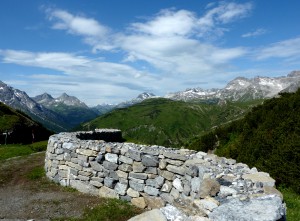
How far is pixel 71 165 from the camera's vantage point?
21.0m

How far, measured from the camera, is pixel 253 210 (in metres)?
8.12

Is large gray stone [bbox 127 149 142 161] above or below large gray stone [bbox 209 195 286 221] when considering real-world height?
above

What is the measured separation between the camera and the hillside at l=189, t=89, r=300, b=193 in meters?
31.2

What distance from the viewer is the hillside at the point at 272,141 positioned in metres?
31.2

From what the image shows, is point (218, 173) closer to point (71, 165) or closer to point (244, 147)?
point (71, 165)

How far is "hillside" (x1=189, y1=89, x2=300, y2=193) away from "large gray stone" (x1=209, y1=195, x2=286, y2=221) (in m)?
20.4

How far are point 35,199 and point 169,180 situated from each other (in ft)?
27.2

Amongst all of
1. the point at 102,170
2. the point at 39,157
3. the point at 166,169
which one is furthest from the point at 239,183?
the point at 39,157

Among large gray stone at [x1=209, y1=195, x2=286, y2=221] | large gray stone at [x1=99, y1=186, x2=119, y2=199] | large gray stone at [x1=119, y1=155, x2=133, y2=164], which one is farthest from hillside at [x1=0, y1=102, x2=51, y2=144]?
large gray stone at [x1=209, y1=195, x2=286, y2=221]

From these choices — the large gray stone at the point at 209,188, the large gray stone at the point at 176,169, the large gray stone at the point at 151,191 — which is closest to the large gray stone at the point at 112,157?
the large gray stone at the point at 151,191

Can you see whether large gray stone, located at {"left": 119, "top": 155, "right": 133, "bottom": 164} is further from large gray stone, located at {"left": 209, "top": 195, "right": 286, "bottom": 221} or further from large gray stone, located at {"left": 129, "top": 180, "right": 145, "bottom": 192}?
large gray stone, located at {"left": 209, "top": 195, "right": 286, "bottom": 221}

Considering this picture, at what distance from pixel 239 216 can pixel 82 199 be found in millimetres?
12339

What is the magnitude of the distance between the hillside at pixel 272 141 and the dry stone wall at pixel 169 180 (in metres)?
15.7

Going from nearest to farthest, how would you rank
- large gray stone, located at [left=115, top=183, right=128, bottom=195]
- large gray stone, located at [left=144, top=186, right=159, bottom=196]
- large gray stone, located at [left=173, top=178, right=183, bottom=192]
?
large gray stone, located at [left=173, top=178, right=183, bottom=192] → large gray stone, located at [left=144, top=186, right=159, bottom=196] → large gray stone, located at [left=115, top=183, right=128, bottom=195]
